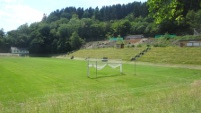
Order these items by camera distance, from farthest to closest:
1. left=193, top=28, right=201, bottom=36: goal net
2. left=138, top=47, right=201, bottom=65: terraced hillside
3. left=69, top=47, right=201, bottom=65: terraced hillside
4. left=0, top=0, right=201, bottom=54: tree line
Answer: left=0, top=0, right=201, bottom=54: tree line
left=193, top=28, right=201, bottom=36: goal net
left=69, top=47, right=201, bottom=65: terraced hillside
left=138, top=47, right=201, bottom=65: terraced hillside

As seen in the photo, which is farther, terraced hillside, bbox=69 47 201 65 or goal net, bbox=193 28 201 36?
goal net, bbox=193 28 201 36

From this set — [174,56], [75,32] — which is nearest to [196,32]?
[174,56]

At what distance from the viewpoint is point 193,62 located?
3772 centimetres

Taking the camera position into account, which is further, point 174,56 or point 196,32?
point 196,32

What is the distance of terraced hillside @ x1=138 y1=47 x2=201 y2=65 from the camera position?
129ft

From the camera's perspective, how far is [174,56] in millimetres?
43625

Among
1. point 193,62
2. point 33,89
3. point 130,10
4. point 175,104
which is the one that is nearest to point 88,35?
point 130,10

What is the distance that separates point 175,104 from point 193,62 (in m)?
32.0

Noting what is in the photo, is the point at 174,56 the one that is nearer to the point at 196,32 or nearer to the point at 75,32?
the point at 196,32

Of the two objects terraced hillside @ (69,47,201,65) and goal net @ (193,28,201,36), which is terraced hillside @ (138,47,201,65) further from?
goal net @ (193,28,201,36)

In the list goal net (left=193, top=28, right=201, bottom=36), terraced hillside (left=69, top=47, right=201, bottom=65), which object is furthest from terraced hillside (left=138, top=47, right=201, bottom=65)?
goal net (left=193, top=28, right=201, bottom=36)

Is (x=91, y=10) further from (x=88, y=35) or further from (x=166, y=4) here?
(x=166, y=4)

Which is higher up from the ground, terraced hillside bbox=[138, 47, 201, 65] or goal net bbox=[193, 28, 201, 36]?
goal net bbox=[193, 28, 201, 36]

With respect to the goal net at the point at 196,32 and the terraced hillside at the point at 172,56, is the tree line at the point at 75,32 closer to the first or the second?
the goal net at the point at 196,32
